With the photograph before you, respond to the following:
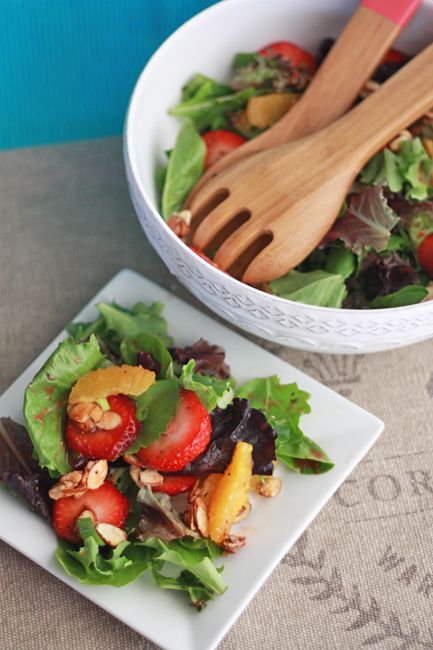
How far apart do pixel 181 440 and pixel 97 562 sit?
0.17m

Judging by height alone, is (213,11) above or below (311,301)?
above

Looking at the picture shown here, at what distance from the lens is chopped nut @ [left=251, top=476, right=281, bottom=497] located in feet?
3.70

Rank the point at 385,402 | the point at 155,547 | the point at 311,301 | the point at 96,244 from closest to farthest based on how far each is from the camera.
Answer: the point at 155,547, the point at 311,301, the point at 385,402, the point at 96,244

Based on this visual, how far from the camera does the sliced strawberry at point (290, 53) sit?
134 centimetres

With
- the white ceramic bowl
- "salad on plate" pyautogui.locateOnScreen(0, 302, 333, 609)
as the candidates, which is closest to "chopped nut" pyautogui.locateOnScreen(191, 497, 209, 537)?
"salad on plate" pyautogui.locateOnScreen(0, 302, 333, 609)

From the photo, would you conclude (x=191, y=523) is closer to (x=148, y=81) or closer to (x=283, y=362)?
(x=283, y=362)

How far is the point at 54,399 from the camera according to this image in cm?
109

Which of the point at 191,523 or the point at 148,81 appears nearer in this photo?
the point at 191,523

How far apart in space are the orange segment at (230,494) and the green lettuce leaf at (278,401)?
80 millimetres

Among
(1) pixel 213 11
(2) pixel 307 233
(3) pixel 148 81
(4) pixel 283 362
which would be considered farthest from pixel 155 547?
→ (1) pixel 213 11

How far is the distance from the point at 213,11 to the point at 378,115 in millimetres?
283

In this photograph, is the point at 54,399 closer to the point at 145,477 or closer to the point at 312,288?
the point at 145,477

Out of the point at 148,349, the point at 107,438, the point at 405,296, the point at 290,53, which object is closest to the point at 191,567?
the point at 107,438

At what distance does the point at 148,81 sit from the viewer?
1.25 m
